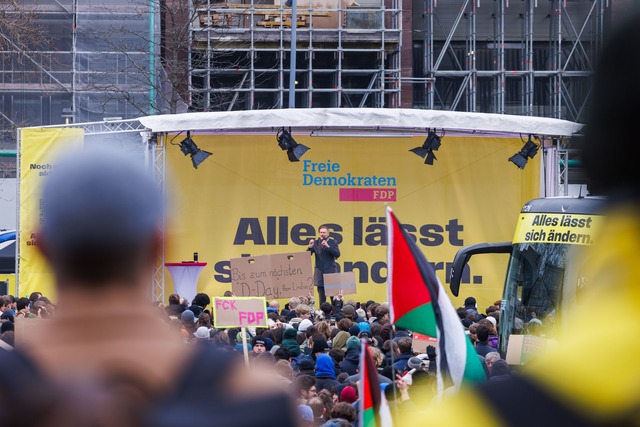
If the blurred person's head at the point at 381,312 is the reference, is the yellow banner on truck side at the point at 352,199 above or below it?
above

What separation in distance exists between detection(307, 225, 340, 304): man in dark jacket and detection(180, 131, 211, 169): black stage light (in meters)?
2.33

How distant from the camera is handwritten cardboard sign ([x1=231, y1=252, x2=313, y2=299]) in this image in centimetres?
1705

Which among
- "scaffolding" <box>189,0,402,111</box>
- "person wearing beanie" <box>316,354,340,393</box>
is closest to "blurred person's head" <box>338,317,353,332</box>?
"person wearing beanie" <box>316,354,340,393</box>

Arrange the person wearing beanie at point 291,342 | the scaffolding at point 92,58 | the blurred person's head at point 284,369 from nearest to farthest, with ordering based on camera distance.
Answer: the blurred person's head at point 284,369 → the person wearing beanie at point 291,342 → the scaffolding at point 92,58

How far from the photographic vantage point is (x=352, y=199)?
19188 mm

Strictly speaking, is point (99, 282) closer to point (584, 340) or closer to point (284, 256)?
point (584, 340)

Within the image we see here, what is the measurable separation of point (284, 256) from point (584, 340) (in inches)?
630

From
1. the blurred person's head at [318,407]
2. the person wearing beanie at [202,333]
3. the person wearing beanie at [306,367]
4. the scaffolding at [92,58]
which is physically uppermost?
the scaffolding at [92,58]

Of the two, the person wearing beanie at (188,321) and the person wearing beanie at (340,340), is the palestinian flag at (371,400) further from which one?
the person wearing beanie at (188,321)

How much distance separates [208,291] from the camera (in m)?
18.7

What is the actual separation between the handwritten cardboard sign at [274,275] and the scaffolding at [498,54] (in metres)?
19.0

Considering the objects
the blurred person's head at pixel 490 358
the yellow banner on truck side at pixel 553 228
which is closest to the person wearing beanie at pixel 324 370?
the blurred person's head at pixel 490 358

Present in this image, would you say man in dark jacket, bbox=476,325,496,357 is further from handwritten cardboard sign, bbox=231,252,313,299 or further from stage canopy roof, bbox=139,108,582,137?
stage canopy roof, bbox=139,108,582,137

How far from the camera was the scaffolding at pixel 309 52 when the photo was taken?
34125mm
